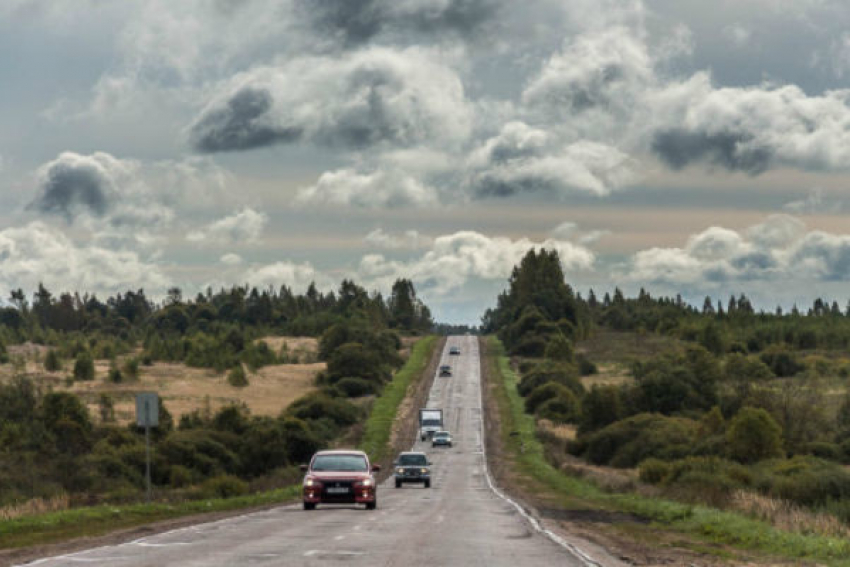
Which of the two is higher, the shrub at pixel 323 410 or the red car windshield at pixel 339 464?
the red car windshield at pixel 339 464

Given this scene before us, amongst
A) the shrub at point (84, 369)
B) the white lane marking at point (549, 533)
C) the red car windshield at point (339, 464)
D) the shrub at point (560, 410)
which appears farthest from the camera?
the shrub at point (84, 369)

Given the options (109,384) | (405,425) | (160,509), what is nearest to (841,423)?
(405,425)

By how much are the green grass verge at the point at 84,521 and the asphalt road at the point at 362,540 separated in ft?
6.82

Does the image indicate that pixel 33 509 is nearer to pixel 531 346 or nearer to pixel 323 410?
pixel 323 410

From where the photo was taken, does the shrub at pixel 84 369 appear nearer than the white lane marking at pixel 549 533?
No

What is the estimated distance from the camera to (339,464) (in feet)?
107

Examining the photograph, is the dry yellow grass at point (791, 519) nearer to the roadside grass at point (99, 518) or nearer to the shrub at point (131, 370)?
the roadside grass at point (99, 518)

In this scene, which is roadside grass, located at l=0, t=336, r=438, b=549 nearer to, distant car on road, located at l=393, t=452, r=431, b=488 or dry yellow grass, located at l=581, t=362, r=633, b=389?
distant car on road, located at l=393, t=452, r=431, b=488

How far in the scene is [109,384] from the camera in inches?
4968

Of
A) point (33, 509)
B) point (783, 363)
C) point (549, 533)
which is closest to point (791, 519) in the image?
point (549, 533)

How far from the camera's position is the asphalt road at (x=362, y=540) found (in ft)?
54.8

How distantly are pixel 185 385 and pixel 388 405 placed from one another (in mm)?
26301

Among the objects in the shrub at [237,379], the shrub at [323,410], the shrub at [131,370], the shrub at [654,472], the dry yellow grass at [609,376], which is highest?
the shrub at [131,370]

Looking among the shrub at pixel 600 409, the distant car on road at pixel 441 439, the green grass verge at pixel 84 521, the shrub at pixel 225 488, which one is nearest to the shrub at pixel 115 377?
the distant car on road at pixel 441 439
